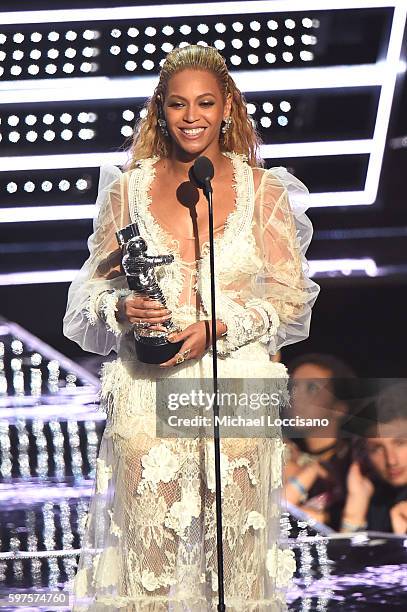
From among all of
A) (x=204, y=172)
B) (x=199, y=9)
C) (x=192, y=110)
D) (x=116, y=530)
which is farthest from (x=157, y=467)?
(x=199, y=9)

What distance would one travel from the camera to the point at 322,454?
3996 millimetres

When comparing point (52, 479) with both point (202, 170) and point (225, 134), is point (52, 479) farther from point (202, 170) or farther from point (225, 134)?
point (202, 170)

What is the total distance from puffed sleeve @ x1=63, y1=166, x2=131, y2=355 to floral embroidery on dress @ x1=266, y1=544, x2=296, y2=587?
1.98 feet

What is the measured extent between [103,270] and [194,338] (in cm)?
40

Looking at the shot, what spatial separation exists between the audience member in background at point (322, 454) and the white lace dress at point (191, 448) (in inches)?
46.3

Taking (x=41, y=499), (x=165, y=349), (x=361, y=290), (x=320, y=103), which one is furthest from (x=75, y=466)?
(x=165, y=349)

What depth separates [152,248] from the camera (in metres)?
2.67

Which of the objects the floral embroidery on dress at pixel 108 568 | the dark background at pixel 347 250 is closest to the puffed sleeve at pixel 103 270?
the floral embroidery on dress at pixel 108 568

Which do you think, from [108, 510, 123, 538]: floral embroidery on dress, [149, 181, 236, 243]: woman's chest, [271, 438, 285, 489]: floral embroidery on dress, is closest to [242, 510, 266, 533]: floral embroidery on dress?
[271, 438, 285, 489]: floral embroidery on dress

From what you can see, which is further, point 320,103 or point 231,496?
point 320,103

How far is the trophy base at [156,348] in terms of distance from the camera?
8.13ft

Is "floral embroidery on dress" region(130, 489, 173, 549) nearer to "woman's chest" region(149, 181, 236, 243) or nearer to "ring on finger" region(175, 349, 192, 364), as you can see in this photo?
"ring on finger" region(175, 349, 192, 364)

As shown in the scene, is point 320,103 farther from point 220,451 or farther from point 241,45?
point 220,451

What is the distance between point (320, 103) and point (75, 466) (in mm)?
1520
